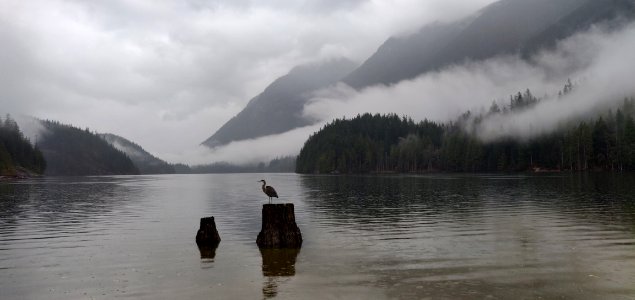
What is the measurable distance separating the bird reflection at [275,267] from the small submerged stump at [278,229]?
31.3 inches

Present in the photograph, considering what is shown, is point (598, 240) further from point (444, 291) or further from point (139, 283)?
point (139, 283)

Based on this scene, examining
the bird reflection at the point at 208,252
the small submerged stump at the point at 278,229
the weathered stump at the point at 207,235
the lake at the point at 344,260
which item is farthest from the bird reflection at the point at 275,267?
the weathered stump at the point at 207,235

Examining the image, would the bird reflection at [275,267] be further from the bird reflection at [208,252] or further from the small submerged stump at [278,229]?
Result: the bird reflection at [208,252]

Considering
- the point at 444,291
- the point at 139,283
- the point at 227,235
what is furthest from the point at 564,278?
the point at 227,235

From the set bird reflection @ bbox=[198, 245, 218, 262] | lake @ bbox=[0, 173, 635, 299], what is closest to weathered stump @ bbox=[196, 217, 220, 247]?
bird reflection @ bbox=[198, 245, 218, 262]

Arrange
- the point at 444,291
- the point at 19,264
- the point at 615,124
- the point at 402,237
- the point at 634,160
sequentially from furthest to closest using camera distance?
the point at 615,124 < the point at 634,160 < the point at 402,237 < the point at 19,264 < the point at 444,291

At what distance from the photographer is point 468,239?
95.9 feet

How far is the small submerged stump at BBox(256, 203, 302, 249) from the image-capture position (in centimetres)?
2720

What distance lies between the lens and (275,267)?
21719 mm

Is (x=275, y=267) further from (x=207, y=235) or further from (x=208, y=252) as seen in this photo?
(x=207, y=235)

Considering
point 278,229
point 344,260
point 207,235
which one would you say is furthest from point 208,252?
point 344,260

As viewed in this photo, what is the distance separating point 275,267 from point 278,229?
5702 mm

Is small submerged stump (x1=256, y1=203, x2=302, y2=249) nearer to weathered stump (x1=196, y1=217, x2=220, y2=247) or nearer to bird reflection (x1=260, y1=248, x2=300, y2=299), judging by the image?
bird reflection (x1=260, y1=248, x2=300, y2=299)

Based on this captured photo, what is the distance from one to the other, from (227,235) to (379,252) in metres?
12.7
